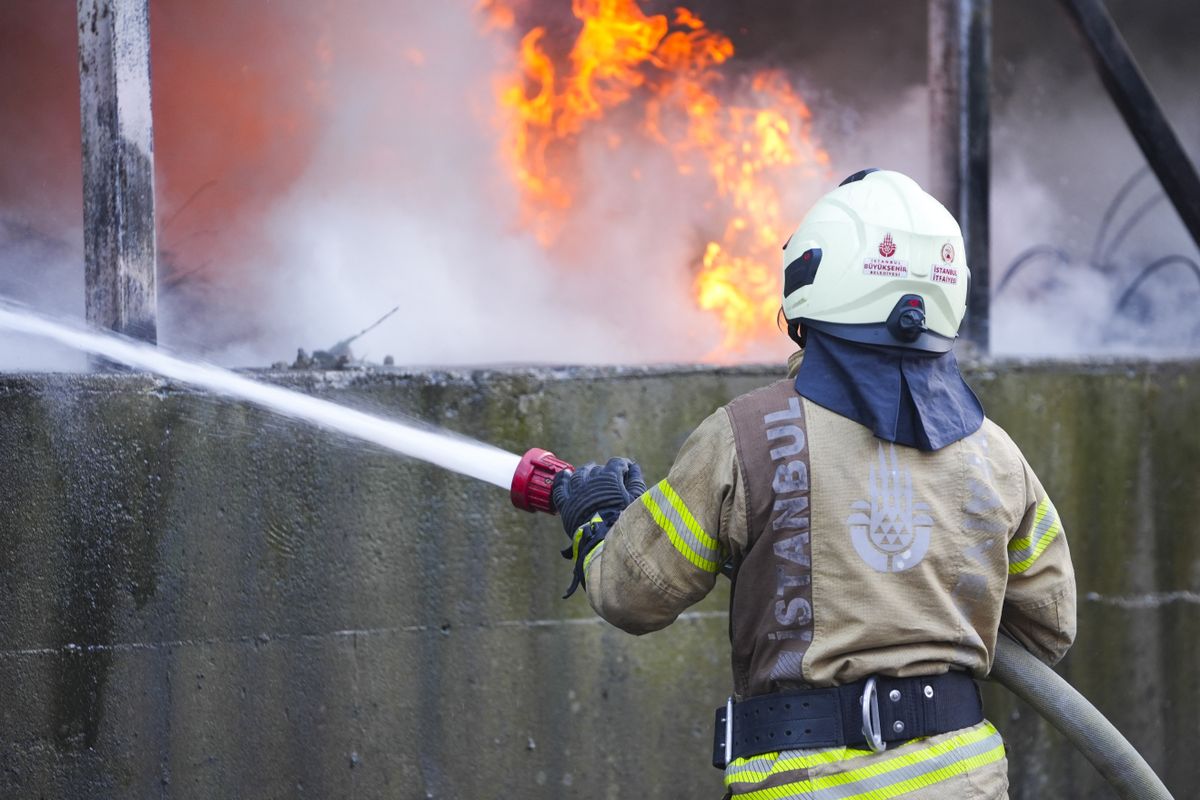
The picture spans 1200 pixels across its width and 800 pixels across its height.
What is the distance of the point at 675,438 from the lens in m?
4.36

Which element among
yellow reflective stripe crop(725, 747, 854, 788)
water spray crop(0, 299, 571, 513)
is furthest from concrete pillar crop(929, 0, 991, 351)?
yellow reflective stripe crop(725, 747, 854, 788)

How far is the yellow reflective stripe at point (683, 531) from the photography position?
2496 millimetres

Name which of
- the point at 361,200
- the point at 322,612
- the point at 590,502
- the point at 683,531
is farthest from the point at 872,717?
the point at 361,200

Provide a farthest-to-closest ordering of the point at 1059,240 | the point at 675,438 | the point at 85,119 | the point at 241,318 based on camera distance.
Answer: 1. the point at 1059,240
2. the point at 241,318
3. the point at 675,438
4. the point at 85,119

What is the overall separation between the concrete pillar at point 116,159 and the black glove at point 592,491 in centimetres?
192

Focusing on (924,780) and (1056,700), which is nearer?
(924,780)

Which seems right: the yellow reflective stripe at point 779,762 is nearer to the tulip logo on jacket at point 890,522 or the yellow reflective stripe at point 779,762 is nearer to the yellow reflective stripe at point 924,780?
the yellow reflective stripe at point 924,780

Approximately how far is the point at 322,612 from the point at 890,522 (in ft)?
7.33

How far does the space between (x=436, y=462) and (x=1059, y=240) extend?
5411mm

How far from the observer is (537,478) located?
2951 mm

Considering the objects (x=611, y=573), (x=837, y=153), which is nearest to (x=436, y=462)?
(x=611, y=573)

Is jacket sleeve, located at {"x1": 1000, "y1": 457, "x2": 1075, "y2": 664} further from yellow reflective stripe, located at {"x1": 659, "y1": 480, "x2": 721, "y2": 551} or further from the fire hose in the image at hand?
yellow reflective stripe, located at {"x1": 659, "y1": 480, "x2": 721, "y2": 551}

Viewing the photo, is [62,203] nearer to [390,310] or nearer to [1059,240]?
[390,310]

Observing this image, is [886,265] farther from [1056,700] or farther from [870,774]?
[1056,700]
